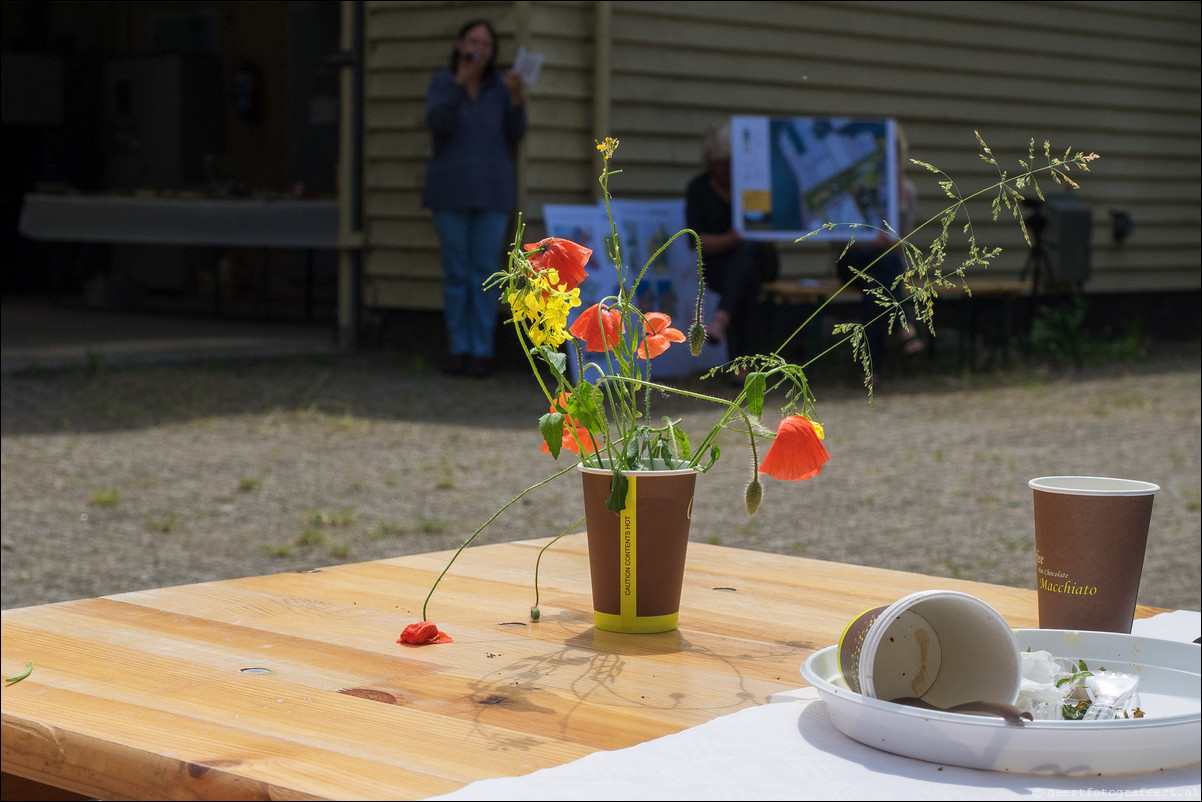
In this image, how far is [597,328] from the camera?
4.23 ft

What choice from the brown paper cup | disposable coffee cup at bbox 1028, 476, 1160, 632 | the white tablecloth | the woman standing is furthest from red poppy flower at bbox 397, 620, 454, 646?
the woman standing

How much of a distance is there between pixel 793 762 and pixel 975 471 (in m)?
4.52

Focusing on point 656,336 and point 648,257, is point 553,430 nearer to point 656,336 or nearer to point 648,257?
point 656,336

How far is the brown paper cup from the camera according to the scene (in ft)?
4.17

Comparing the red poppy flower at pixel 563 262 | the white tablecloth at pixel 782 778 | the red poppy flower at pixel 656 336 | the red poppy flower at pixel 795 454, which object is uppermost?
the red poppy flower at pixel 563 262

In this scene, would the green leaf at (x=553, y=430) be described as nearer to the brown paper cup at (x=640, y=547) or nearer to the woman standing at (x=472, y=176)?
the brown paper cup at (x=640, y=547)

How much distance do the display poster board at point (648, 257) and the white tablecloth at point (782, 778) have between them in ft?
20.9

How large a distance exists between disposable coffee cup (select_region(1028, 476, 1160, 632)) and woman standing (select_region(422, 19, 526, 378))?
6.28m

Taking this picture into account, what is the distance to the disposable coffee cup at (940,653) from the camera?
3.23 ft

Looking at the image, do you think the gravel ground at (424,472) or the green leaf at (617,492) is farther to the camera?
the gravel ground at (424,472)

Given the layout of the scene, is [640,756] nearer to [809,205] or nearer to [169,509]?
[169,509]

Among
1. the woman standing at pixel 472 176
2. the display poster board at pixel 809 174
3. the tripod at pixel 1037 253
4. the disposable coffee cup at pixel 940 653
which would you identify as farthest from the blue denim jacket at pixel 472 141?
the disposable coffee cup at pixel 940 653

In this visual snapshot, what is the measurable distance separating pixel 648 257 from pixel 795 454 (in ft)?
21.8

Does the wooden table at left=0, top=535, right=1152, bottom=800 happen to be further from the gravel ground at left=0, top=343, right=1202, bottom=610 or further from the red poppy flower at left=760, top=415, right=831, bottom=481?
the gravel ground at left=0, top=343, right=1202, bottom=610
